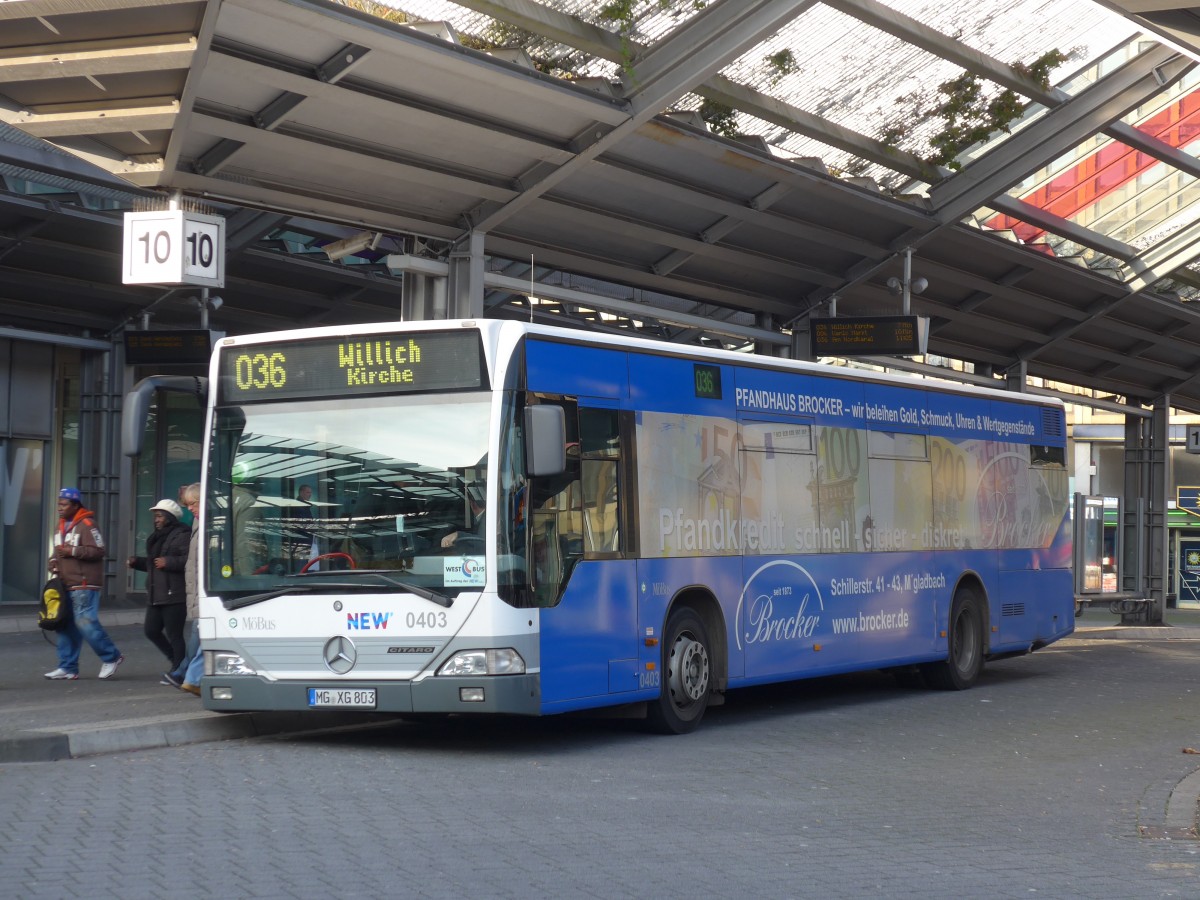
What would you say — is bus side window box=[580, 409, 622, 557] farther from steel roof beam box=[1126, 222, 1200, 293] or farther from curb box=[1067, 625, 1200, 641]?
curb box=[1067, 625, 1200, 641]

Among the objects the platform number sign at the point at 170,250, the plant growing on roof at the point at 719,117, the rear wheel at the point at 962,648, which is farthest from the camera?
the plant growing on roof at the point at 719,117

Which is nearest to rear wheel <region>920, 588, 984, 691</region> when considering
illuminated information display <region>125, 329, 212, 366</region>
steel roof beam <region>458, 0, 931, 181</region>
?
steel roof beam <region>458, 0, 931, 181</region>

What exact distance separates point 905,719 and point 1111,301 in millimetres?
16219

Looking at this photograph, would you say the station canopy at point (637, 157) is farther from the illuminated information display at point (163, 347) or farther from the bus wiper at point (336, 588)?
the bus wiper at point (336, 588)

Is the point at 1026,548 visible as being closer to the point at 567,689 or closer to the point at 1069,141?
the point at 1069,141

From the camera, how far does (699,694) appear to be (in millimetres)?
12422

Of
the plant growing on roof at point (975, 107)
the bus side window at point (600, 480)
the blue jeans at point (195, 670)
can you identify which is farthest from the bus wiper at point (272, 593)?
the plant growing on roof at point (975, 107)

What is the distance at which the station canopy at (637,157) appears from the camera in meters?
13.8

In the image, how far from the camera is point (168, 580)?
13.7 meters

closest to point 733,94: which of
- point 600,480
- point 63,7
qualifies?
point 600,480

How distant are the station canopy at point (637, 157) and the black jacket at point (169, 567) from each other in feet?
10.9

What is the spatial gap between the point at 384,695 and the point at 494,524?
137 cm

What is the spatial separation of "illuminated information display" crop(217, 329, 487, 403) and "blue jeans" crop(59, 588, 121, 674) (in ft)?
13.0

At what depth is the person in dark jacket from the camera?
13734mm
